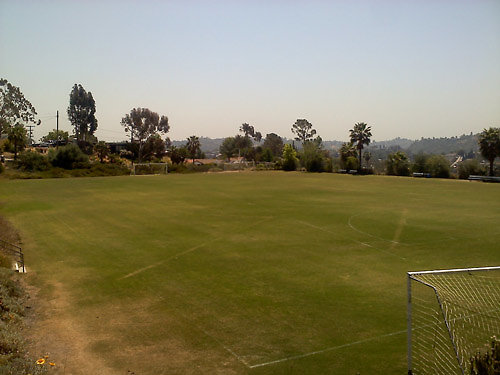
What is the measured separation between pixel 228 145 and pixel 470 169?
120 m

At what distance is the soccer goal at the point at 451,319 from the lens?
9.62 metres

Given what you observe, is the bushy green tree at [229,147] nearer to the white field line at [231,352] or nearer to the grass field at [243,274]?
the grass field at [243,274]

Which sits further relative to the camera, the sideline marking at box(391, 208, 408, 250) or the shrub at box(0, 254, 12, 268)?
the sideline marking at box(391, 208, 408, 250)

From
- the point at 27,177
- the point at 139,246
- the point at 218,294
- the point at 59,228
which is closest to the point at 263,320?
the point at 218,294

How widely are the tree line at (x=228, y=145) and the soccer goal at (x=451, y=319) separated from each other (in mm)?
53064

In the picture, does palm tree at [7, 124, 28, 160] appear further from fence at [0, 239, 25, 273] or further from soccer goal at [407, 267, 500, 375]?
soccer goal at [407, 267, 500, 375]

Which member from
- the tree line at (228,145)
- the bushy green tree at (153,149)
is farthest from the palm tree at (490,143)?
the bushy green tree at (153,149)

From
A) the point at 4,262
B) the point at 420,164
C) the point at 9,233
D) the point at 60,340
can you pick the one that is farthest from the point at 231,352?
the point at 420,164

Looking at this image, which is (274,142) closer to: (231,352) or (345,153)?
(345,153)

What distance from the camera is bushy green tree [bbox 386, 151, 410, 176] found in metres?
69.1

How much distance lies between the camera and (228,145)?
17212 centimetres

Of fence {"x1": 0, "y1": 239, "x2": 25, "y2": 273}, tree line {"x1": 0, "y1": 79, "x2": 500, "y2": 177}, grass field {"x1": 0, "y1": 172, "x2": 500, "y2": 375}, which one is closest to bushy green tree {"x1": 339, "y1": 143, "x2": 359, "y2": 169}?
tree line {"x1": 0, "y1": 79, "x2": 500, "y2": 177}

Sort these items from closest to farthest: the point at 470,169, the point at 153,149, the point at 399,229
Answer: the point at 399,229 < the point at 470,169 < the point at 153,149

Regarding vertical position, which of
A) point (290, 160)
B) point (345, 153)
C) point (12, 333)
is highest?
point (345, 153)
